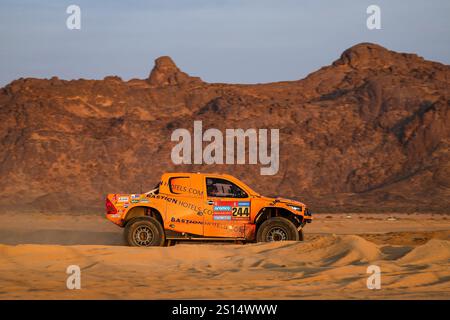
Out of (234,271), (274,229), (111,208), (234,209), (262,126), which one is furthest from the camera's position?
(262,126)

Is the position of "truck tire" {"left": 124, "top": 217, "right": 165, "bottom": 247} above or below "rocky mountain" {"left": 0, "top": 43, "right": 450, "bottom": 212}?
below

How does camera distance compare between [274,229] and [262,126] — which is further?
[262,126]

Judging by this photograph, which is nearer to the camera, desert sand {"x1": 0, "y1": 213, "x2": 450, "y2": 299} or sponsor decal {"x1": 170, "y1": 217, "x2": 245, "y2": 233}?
desert sand {"x1": 0, "y1": 213, "x2": 450, "y2": 299}

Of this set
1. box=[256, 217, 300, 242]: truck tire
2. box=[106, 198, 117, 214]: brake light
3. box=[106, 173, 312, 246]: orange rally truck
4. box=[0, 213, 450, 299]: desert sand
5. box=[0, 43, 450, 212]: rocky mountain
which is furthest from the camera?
box=[0, 43, 450, 212]: rocky mountain

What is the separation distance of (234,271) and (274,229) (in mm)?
4432

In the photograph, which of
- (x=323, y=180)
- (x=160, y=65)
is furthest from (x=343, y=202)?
(x=160, y=65)

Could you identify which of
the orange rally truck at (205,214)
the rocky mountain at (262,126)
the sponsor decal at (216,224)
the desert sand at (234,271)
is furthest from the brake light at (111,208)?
the rocky mountain at (262,126)

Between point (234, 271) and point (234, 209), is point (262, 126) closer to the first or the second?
point (234, 209)

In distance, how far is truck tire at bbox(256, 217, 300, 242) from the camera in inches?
724

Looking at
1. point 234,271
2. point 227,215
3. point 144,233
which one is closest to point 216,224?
point 227,215

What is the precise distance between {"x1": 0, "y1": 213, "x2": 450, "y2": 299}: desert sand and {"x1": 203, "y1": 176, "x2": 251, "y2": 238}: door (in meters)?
1.53

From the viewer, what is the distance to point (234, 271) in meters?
14.1

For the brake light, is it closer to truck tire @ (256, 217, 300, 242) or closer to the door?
the door

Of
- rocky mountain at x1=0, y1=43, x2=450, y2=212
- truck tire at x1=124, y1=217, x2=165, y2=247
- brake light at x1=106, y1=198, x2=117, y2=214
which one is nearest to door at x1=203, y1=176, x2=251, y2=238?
truck tire at x1=124, y1=217, x2=165, y2=247
